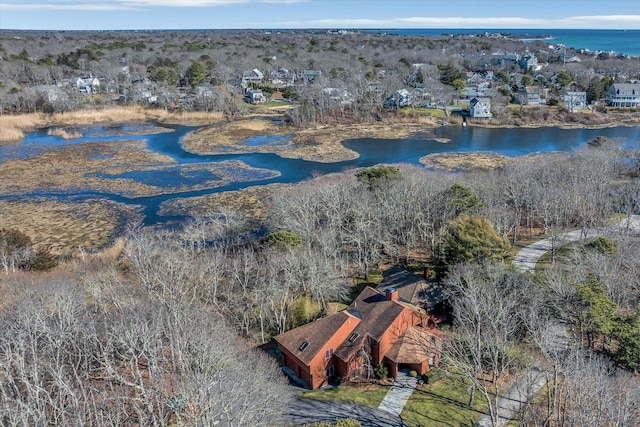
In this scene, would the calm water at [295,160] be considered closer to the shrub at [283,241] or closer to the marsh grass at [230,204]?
the marsh grass at [230,204]

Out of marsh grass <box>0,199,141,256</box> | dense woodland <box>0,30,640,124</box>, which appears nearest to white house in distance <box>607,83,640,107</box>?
dense woodland <box>0,30,640,124</box>

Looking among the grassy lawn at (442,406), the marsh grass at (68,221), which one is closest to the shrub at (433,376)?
the grassy lawn at (442,406)

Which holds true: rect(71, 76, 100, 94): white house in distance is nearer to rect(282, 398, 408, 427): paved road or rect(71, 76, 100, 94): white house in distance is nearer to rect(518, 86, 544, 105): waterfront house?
rect(518, 86, 544, 105): waterfront house

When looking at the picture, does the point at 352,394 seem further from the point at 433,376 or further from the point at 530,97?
the point at 530,97

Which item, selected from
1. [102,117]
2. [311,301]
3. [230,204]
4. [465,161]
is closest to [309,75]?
[102,117]

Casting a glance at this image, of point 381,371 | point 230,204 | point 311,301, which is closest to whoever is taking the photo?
point 381,371

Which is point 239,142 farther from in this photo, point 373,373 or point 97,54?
point 97,54
